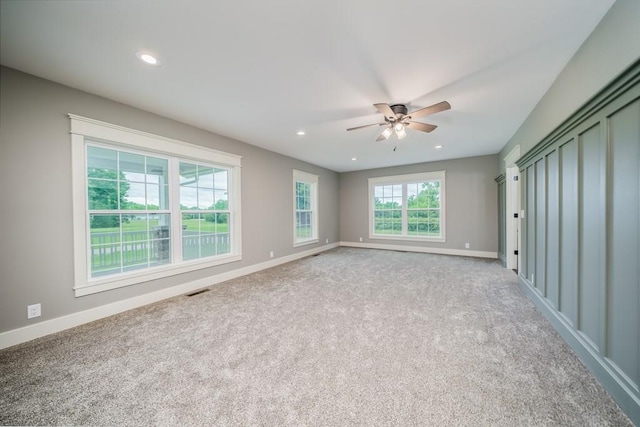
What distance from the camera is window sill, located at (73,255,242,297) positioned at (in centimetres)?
261

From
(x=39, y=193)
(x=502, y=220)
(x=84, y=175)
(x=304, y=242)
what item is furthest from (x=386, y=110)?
(x=502, y=220)

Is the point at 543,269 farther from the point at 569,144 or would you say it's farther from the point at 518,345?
the point at 569,144

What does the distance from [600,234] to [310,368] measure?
7.45ft

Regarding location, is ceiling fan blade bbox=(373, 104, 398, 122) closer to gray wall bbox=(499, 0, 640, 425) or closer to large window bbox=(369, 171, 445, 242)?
gray wall bbox=(499, 0, 640, 425)

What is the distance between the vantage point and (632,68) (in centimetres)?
125

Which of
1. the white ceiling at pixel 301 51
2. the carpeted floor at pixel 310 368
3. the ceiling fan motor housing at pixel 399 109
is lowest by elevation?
the carpeted floor at pixel 310 368

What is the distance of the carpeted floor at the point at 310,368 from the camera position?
140 centimetres


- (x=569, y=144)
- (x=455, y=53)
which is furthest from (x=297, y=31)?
(x=569, y=144)

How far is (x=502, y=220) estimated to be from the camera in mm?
5289

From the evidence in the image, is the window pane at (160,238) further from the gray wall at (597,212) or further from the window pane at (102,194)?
the gray wall at (597,212)

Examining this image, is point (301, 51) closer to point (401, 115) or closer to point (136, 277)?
point (401, 115)

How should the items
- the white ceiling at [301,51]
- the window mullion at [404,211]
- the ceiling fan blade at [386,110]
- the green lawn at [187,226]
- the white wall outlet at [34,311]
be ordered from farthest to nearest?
the window mullion at [404,211] → the green lawn at [187,226] → the ceiling fan blade at [386,110] → the white wall outlet at [34,311] → the white ceiling at [301,51]

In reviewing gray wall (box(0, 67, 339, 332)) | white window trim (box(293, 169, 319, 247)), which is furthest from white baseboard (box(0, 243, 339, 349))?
white window trim (box(293, 169, 319, 247))

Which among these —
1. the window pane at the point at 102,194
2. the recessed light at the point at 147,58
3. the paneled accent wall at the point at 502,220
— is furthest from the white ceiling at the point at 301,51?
the paneled accent wall at the point at 502,220
